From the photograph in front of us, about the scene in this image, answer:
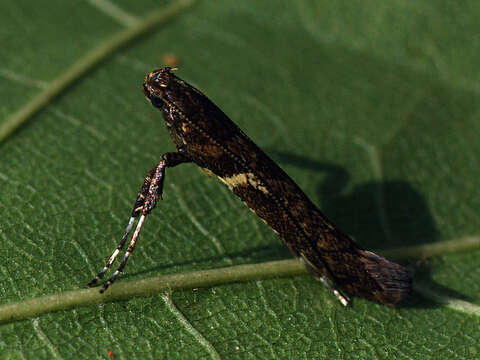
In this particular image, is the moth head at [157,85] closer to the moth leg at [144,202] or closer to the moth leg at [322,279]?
the moth leg at [144,202]

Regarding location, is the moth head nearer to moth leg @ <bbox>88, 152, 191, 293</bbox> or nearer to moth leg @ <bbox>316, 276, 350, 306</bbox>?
moth leg @ <bbox>88, 152, 191, 293</bbox>

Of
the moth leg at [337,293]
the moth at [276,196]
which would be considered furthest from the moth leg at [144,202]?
the moth leg at [337,293]

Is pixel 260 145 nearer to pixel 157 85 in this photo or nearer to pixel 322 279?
pixel 157 85

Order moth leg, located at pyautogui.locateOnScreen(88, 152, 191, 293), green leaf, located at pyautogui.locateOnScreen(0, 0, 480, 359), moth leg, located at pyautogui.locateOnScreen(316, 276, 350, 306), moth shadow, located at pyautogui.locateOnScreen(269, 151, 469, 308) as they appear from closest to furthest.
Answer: green leaf, located at pyautogui.locateOnScreen(0, 0, 480, 359)
moth leg, located at pyautogui.locateOnScreen(88, 152, 191, 293)
moth leg, located at pyautogui.locateOnScreen(316, 276, 350, 306)
moth shadow, located at pyautogui.locateOnScreen(269, 151, 469, 308)

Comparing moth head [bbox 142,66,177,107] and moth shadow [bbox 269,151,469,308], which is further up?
moth head [bbox 142,66,177,107]

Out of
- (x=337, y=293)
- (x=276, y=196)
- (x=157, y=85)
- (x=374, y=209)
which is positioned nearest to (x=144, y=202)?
(x=157, y=85)

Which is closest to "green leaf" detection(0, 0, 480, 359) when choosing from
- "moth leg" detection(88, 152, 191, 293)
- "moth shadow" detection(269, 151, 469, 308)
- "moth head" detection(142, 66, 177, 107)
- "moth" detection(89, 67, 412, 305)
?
"moth shadow" detection(269, 151, 469, 308)
